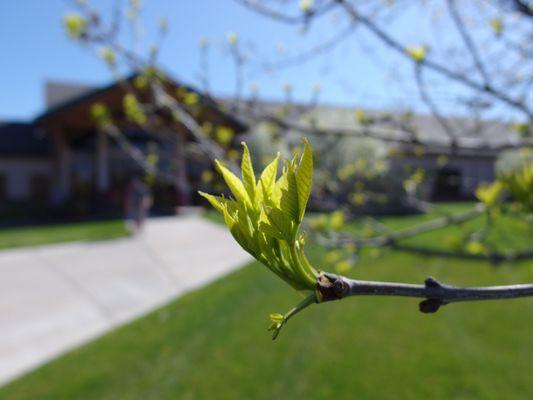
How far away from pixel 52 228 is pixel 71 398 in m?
11.4

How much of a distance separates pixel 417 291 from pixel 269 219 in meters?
0.22

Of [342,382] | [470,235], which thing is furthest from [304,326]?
[470,235]

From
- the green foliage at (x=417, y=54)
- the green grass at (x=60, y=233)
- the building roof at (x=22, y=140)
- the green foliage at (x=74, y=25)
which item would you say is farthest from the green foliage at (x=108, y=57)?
the building roof at (x=22, y=140)

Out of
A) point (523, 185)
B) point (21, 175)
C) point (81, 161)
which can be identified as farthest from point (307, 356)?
point (81, 161)

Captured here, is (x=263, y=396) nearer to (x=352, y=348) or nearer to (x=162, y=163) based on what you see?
(x=352, y=348)

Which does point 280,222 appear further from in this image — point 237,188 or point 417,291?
point 417,291

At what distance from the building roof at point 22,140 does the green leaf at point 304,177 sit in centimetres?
2386

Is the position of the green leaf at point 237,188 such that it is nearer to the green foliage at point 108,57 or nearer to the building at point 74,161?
the green foliage at point 108,57

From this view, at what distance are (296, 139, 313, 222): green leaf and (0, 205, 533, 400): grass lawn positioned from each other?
293cm

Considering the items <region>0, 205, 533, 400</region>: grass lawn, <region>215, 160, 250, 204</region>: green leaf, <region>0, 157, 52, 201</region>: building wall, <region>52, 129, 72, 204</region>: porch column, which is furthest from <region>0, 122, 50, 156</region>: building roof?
<region>215, 160, 250, 204</region>: green leaf

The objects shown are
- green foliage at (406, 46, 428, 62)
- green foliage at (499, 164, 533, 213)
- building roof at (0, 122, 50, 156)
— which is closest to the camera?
green foliage at (499, 164, 533, 213)

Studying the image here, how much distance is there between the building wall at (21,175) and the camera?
71.1ft

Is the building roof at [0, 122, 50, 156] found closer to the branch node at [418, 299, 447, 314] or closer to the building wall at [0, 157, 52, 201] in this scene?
the building wall at [0, 157, 52, 201]

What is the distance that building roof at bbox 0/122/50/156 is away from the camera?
21516 millimetres
